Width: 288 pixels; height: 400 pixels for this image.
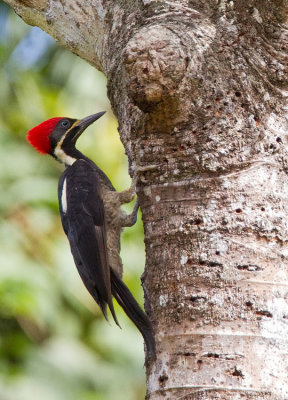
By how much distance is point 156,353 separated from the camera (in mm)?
2445

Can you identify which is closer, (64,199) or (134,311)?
(134,311)

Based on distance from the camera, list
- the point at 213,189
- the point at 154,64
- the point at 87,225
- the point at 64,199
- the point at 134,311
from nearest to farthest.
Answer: the point at 154,64 → the point at 213,189 → the point at 134,311 → the point at 87,225 → the point at 64,199

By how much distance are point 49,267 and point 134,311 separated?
349 centimetres

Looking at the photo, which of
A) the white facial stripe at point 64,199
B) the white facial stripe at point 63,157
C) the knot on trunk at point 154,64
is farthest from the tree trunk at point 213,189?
the white facial stripe at point 63,157

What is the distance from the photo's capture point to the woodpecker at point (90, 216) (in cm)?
334

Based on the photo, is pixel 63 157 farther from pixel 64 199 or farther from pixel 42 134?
pixel 64 199

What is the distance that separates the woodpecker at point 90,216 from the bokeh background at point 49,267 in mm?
1499

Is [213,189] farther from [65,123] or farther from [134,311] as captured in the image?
[65,123]

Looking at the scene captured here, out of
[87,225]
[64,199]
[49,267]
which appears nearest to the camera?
[87,225]

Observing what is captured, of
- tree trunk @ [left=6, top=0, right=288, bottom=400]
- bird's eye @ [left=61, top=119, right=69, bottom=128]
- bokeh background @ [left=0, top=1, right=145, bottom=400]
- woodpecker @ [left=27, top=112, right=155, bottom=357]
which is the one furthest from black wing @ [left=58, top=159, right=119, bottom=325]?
bokeh background @ [left=0, top=1, right=145, bottom=400]

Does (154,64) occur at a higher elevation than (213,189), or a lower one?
higher

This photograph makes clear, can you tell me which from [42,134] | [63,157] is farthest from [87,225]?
[42,134]

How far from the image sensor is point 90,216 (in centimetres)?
370

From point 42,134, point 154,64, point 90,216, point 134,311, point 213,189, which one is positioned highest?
point 42,134
